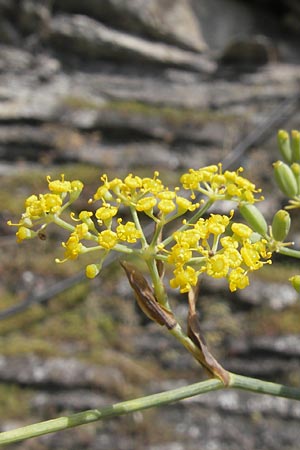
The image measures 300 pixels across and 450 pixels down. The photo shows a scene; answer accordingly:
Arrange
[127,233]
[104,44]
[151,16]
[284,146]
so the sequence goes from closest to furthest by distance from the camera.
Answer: [127,233] → [284,146] → [104,44] → [151,16]

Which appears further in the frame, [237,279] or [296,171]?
[296,171]

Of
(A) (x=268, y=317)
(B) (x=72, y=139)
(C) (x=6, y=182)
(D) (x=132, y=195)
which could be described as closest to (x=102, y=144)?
(B) (x=72, y=139)

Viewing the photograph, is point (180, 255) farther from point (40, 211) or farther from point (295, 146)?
point (295, 146)

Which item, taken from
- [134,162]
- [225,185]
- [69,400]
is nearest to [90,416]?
[225,185]

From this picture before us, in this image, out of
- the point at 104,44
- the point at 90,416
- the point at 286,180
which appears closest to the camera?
the point at 90,416

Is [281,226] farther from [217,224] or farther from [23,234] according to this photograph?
[23,234]

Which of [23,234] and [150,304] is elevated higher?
[23,234]

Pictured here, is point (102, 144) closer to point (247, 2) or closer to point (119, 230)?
point (247, 2)

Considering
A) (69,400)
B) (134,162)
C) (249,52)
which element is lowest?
(69,400)
